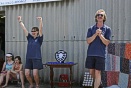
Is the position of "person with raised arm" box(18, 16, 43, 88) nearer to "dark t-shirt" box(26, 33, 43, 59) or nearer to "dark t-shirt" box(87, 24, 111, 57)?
"dark t-shirt" box(26, 33, 43, 59)

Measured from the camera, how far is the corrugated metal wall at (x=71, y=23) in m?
7.80

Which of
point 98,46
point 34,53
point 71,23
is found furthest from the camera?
point 71,23

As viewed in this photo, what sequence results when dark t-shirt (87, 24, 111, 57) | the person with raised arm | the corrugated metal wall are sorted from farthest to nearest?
1. the corrugated metal wall
2. the person with raised arm
3. dark t-shirt (87, 24, 111, 57)

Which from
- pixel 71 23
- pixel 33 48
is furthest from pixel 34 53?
pixel 71 23

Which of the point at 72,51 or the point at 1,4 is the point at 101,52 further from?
the point at 1,4

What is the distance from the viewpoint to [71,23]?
27.9 feet

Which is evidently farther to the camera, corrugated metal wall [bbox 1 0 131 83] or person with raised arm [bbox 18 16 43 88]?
corrugated metal wall [bbox 1 0 131 83]

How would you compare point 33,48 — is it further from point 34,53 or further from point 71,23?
point 71,23

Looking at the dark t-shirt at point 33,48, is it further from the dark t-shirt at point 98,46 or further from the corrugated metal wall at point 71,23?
the dark t-shirt at point 98,46

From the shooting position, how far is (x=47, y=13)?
29.3 feet

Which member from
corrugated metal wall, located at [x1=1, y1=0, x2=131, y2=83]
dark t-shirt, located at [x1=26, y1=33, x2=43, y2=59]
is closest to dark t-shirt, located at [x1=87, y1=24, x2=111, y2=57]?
corrugated metal wall, located at [x1=1, y1=0, x2=131, y2=83]

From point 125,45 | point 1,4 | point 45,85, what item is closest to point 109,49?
point 125,45

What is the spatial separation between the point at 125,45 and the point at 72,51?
3112 millimetres

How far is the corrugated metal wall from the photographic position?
7.80 metres
